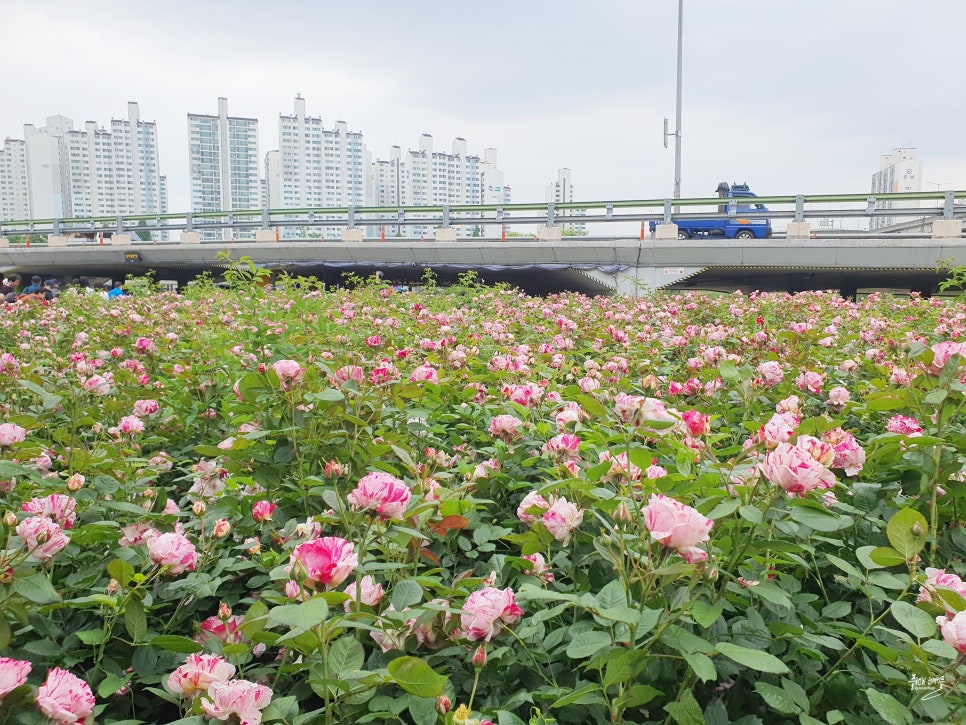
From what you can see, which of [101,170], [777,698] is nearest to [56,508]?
[777,698]

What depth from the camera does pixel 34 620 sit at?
1326 millimetres

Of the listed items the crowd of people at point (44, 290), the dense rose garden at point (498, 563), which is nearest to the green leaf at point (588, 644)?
the dense rose garden at point (498, 563)

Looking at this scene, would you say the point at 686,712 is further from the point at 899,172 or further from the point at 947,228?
the point at 899,172

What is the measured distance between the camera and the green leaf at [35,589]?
1.14 metres

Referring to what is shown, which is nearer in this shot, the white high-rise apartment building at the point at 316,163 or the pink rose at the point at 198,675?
the pink rose at the point at 198,675

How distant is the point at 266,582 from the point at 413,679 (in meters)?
0.72

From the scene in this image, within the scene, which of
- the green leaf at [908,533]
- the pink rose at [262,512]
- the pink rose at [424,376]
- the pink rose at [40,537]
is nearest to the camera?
the green leaf at [908,533]

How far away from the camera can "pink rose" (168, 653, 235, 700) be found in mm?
1044

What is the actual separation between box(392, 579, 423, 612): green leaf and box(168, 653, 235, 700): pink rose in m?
0.27

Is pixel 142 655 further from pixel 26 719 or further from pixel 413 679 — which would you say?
pixel 413 679

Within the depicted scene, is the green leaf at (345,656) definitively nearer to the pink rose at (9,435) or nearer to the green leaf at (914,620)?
the green leaf at (914,620)

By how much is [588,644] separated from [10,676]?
0.81m

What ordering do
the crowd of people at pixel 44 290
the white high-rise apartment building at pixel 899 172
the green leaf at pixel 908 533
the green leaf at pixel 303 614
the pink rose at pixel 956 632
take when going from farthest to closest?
the white high-rise apartment building at pixel 899 172 < the crowd of people at pixel 44 290 < the green leaf at pixel 908 533 < the pink rose at pixel 956 632 < the green leaf at pixel 303 614

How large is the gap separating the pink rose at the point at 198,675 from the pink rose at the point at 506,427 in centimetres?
103
